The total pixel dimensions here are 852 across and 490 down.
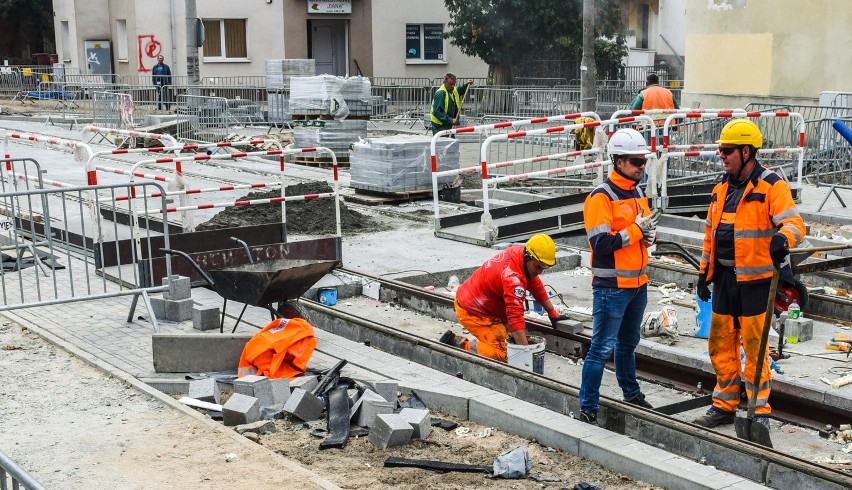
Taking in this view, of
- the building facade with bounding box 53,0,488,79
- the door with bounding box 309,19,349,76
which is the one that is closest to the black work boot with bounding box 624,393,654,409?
the building facade with bounding box 53,0,488,79

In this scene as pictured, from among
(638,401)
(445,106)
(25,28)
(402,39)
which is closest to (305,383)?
(638,401)

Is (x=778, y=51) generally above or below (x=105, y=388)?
above

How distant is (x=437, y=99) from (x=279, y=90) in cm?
1282

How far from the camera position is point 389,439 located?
7039 millimetres

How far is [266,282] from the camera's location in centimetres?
863

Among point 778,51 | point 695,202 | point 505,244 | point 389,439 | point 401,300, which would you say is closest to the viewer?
point 389,439

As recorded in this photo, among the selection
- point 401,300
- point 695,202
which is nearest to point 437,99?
point 695,202

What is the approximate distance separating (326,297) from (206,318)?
1955mm

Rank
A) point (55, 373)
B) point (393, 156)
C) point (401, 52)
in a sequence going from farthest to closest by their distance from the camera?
1. point (401, 52)
2. point (393, 156)
3. point (55, 373)

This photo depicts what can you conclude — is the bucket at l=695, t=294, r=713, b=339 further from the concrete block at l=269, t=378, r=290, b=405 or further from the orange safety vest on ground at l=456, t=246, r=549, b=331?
the concrete block at l=269, t=378, r=290, b=405

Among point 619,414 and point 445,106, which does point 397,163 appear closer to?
point 445,106

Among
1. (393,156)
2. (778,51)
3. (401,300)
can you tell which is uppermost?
(778,51)

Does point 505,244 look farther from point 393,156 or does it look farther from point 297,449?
point 297,449

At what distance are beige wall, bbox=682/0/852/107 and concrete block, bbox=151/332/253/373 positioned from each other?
63.2 ft
